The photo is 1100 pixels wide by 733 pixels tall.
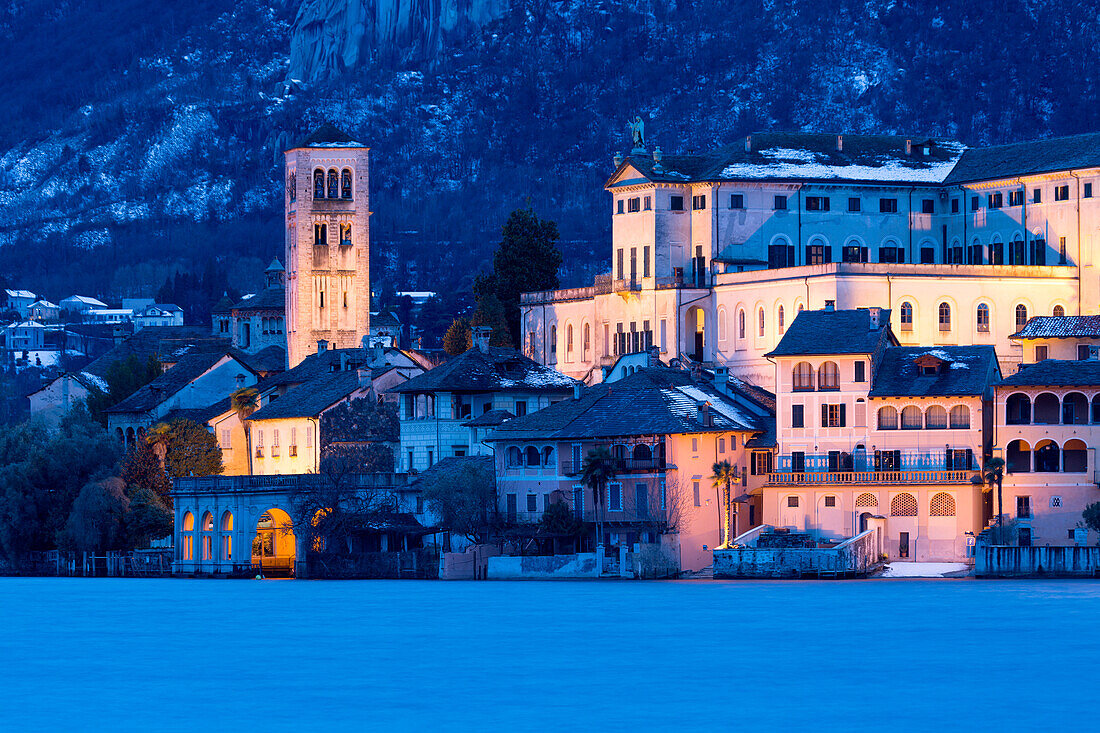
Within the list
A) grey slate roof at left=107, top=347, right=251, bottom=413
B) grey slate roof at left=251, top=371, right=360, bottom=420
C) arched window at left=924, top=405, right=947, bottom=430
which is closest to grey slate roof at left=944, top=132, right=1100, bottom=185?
arched window at left=924, top=405, right=947, bottom=430

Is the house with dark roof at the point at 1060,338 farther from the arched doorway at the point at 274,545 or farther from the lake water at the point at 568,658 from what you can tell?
the arched doorway at the point at 274,545

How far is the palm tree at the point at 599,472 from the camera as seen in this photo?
103062 millimetres

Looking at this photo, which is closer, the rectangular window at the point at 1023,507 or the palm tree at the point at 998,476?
the palm tree at the point at 998,476

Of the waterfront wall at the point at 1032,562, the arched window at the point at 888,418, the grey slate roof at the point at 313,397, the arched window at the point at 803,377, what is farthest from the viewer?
the grey slate roof at the point at 313,397

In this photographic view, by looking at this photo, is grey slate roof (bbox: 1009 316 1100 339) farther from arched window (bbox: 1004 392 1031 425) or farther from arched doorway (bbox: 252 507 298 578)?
arched doorway (bbox: 252 507 298 578)

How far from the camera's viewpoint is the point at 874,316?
107125 mm

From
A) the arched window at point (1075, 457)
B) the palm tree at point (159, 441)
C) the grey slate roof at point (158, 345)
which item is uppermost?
the grey slate roof at point (158, 345)

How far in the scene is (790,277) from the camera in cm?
12019

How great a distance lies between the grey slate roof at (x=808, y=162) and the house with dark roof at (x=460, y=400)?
15329mm

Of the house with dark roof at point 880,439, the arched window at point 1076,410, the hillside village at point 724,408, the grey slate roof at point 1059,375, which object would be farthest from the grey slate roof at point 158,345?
the arched window at point 1076,410

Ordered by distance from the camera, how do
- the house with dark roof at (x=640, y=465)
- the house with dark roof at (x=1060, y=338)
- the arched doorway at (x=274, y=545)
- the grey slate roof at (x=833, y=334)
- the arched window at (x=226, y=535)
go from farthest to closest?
the arched window at (x=226, y=535) → the house with dark roof at (x=1060, y=338) → the arched doorway at (x=274, y=545) → the grey slate roof at (x=833, y=334) → the house with dark roof at (x=640, y=465)

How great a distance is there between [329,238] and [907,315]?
53860 millimetres

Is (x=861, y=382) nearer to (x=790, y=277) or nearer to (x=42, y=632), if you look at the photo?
(x=790, y=277)

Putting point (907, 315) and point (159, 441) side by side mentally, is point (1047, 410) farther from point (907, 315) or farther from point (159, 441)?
point (159, 441)
